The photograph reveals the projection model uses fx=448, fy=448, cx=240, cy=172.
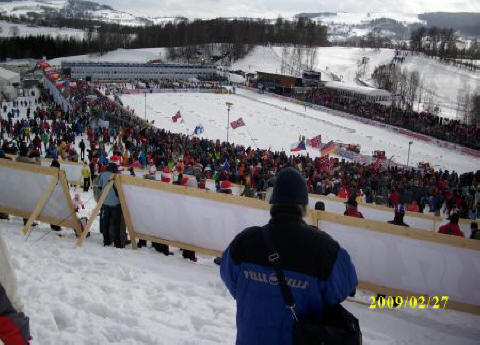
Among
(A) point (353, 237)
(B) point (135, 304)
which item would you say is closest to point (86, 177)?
(B) point (135, 304)

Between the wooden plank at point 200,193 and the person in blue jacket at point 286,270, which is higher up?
the person in blue jacket at point 286,270

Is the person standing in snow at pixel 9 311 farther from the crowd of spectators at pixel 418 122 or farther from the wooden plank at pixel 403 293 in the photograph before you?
the crowd of spectators at pixel 418 122

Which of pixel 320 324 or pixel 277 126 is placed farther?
pixel 277 126

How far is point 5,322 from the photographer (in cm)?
219

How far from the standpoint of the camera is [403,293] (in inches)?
198

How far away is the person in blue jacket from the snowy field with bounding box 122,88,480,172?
2603 cm

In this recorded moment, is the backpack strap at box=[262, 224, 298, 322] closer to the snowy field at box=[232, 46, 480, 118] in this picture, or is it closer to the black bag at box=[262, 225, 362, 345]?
the black bag at box=[262, 225, 362, 345]

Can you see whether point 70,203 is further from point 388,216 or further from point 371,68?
point 371,68

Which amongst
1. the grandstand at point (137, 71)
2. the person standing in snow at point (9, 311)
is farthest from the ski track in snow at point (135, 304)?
the grandstand at point (137, 71)

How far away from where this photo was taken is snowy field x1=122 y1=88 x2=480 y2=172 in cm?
2917

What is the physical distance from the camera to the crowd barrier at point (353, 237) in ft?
15.5

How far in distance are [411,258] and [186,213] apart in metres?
2.84
